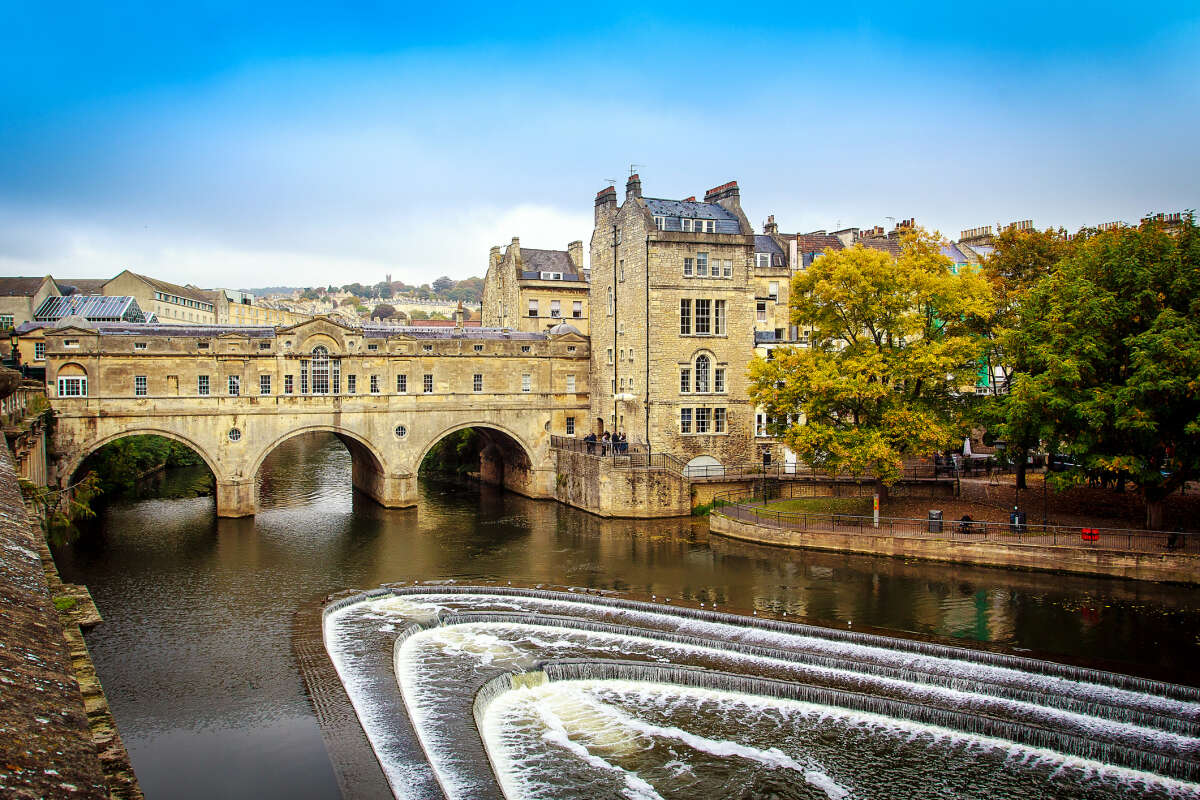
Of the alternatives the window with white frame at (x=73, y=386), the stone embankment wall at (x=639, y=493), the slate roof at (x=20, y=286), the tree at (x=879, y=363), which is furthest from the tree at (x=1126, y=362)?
the slate roof at (x=20, y=286)

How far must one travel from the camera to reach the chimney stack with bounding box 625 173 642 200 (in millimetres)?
45000

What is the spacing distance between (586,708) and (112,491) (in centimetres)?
3852

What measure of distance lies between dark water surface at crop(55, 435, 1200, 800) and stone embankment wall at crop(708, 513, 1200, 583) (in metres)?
0.56

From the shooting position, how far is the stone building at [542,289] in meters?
56.9

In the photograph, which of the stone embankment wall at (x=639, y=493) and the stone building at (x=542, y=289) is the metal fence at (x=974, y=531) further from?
the stone building at (x=542, y=289)

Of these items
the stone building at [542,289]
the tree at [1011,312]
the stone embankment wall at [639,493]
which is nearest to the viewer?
the tree at [1011,312]

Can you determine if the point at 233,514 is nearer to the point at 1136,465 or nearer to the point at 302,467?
the point at 302,467

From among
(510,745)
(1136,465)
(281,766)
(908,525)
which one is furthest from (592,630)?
(1136,465)

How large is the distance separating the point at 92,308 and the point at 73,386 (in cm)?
2335

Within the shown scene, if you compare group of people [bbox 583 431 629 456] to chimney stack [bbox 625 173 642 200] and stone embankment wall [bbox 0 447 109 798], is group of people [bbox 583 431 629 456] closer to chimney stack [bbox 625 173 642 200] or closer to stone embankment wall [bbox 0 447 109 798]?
chimney stack [bbox 625 173 642 200]

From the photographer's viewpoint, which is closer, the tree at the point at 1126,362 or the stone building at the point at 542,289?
the tree at the point at 1126,362

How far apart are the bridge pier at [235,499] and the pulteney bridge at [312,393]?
0.18 ft

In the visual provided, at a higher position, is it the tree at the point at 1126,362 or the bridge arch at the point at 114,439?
the tree at the point at 1126,362

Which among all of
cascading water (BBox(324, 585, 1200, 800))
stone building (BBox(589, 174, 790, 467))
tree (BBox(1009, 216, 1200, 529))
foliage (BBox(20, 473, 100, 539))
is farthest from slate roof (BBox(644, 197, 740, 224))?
foliage (BBox(20, 473, 100, 539))
